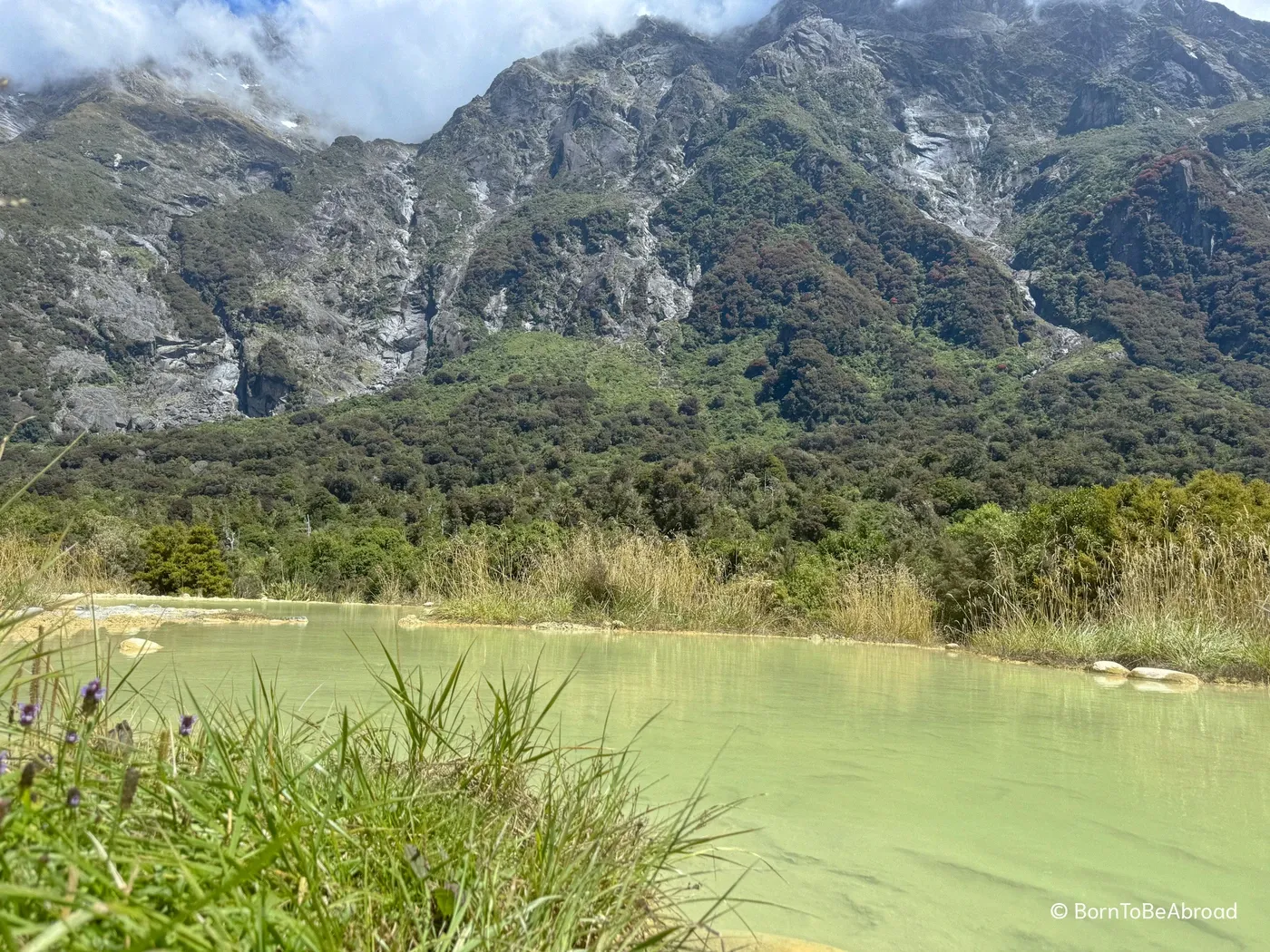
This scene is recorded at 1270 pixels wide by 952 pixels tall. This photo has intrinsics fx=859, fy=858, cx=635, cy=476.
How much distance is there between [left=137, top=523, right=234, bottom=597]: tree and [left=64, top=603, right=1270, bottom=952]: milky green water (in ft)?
47.7

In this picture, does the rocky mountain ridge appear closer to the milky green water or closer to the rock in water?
the milky green water

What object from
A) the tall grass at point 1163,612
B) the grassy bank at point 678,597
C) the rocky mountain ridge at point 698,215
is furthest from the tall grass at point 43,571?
the rocky mountain ridge at point 698,215

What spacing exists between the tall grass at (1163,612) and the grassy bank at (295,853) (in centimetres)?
778

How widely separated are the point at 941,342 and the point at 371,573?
55805 mm

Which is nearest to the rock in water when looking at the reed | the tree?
the reed

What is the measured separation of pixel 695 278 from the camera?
285 feet

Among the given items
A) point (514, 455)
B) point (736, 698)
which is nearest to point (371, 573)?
point (736, 698)

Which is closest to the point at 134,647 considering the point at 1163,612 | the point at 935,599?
the point at 1163,612

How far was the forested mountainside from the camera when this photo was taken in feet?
145

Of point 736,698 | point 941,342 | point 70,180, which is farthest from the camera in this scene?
point 70,180

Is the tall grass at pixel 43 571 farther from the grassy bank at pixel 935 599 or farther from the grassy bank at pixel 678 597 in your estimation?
the grassy bank at pixel 678 597

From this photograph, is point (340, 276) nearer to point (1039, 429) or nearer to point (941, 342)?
point (941, 342)

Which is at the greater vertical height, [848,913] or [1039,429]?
[1039,429]

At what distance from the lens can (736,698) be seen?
5.59m
